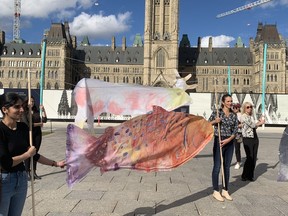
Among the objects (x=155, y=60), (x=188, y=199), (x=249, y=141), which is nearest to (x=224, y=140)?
(x=188, y=199)

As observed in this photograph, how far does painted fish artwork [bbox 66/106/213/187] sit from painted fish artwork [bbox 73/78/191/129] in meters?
0.18

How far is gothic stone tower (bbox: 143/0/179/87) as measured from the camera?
9644 cm

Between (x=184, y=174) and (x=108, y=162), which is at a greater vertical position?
(x=108, y=162)

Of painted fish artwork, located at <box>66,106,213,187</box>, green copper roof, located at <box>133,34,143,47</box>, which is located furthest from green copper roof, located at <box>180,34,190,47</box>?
painted fish artwork, located at <box>66,106,213,187</box>

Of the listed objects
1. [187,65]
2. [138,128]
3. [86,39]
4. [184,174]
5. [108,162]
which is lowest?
[184,174]

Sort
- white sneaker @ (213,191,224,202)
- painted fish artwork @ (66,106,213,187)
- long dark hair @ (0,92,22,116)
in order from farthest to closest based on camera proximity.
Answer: white sneaker @ (213,191,224,202), painted fish artwork @ (66,106,213,187), long dark hair @ (0,92,22,116)

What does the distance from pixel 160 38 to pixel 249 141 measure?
9004 centimetres

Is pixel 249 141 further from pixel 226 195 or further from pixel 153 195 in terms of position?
pixel 153 195

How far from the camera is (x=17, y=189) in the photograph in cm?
374

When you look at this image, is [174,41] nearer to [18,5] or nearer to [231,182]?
[18,5]

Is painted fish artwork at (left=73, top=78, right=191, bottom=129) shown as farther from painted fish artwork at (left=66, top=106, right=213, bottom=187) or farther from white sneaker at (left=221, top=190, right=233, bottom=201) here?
white sneaker at (left=221, top=190, right=233, bottom=201)

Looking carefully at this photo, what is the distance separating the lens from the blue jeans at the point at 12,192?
3.62m

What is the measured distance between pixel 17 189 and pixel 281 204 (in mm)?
5123

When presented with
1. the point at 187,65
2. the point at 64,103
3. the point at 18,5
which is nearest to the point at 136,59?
the point at 187,65
